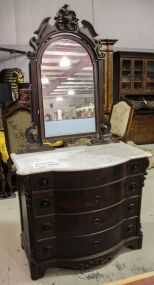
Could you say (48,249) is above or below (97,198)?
below

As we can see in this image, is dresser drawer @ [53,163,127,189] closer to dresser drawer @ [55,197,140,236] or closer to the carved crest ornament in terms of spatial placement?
dresser drawer @ [55,197,140,236]

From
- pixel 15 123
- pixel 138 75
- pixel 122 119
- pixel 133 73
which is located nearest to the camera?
pixel 15 123

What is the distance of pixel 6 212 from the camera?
2660 mm

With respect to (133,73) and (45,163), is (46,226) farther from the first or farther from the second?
(133,73)

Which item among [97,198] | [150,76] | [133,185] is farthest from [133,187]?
[150,76]

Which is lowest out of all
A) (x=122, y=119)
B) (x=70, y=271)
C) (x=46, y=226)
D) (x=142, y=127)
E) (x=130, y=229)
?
(x=70, y=271)

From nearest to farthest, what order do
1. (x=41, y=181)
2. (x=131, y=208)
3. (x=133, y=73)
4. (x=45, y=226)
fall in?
(x=41, y=181) → (x=45, y=226) → (x=131, y=208) → (x=133, y=73)

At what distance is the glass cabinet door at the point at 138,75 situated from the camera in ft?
17.0

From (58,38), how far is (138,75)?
3.85 m

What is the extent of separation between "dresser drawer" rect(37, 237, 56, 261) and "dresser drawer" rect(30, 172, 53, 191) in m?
0.40

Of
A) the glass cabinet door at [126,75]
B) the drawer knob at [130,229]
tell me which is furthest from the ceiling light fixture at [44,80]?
the glass cabinet door at [126,75]

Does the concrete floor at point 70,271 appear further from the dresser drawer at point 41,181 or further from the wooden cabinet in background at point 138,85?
the wooden cabinet in background at point 138,85

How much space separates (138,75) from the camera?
17.3ft

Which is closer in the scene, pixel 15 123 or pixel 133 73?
pixel 15 123
